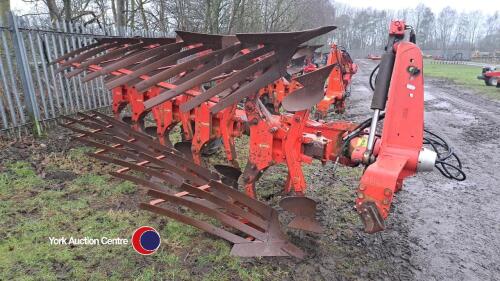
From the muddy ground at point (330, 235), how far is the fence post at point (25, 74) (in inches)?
16.5

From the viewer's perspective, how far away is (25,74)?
5.52 metres

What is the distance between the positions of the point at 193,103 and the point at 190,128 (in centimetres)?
176

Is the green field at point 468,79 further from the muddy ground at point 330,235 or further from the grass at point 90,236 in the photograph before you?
the grass at point 90,236

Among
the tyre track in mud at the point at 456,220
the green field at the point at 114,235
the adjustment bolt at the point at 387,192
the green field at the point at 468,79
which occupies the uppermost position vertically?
the adjustment bolt at the point at 387,192

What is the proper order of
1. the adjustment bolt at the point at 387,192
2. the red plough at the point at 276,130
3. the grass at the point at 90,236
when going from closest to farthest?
1. the adjustment bolt at the point at 387,192
2. the red plough at the point at 276,130
3. the grass at the point at 90,236

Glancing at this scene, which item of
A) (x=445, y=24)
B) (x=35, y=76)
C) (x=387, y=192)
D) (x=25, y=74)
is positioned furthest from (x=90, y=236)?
(x=445, y=24)

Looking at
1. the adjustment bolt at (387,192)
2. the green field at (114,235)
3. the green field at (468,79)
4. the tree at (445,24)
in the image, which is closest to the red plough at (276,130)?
the adjustment bolt at (387,192)

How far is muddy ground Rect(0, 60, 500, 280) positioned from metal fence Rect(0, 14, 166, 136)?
0.49 metres

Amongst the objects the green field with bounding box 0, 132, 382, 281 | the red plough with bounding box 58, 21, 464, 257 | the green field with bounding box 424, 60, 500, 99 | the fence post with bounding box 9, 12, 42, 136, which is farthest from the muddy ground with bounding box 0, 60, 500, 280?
the green field with bounding box 424, 60, 500, 99

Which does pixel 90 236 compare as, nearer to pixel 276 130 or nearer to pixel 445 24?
pixel 276 130

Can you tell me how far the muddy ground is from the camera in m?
2.74

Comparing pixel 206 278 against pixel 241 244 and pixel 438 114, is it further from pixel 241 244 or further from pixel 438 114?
pixel 438 114

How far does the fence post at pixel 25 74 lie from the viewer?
5.33 metres

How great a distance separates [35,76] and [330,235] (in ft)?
18.8
